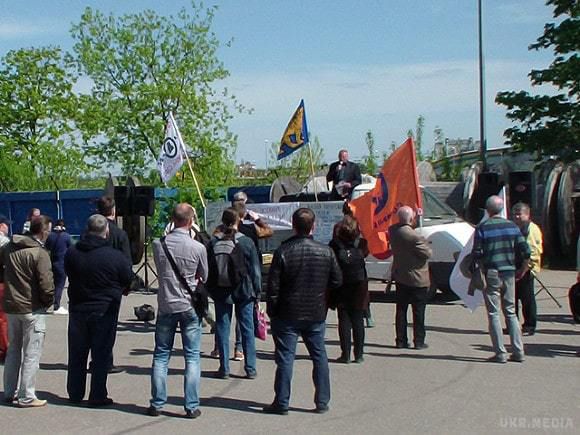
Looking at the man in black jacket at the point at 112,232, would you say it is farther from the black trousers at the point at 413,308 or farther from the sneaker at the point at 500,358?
the sneaker at the point at 500,358

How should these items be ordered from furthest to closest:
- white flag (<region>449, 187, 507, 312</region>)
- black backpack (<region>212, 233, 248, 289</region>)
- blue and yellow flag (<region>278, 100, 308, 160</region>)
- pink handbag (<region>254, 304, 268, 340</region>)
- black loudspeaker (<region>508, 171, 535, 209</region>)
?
blue and yellow flag (<region>278, 100, 308, 160</region>) < black loudspeaker (<region>508, 171, 535, 209</region>) < white flag (<region>449, 187, 507, 312</region>) < pink handbag (<region>254, 304, 268, 340</region>) < black backpack (<region>212, 233, 248, 289</region>)

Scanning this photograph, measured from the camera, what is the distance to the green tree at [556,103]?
1072 inches

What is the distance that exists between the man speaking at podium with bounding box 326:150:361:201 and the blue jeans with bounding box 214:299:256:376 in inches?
396

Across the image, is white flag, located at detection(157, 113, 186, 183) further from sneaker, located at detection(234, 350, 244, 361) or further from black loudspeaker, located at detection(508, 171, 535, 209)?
black loudspeaker, located at detection(508, 171, 535, 209)

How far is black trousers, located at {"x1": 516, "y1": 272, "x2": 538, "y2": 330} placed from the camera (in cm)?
1250

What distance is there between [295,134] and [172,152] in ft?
17.0

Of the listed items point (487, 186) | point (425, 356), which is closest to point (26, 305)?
point (425, 356)

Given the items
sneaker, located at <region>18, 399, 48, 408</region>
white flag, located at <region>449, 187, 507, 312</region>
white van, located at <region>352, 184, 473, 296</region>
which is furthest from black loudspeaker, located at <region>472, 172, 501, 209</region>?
sneaker, located at <region>18, 399, 48, 408</region>

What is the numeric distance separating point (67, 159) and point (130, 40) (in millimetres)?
6960

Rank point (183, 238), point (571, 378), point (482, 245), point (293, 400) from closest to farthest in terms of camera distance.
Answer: point (183, 238), point (293, 400), point (571, 378), point (482, 245)

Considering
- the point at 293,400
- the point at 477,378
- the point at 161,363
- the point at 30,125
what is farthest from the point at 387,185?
the point at 30,125

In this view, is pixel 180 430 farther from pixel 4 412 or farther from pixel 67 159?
pixel 67 159

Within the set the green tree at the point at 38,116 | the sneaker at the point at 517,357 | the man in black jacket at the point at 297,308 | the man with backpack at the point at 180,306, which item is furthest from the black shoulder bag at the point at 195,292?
the green tree at the point at 38,116

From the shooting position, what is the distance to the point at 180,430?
7898mm
